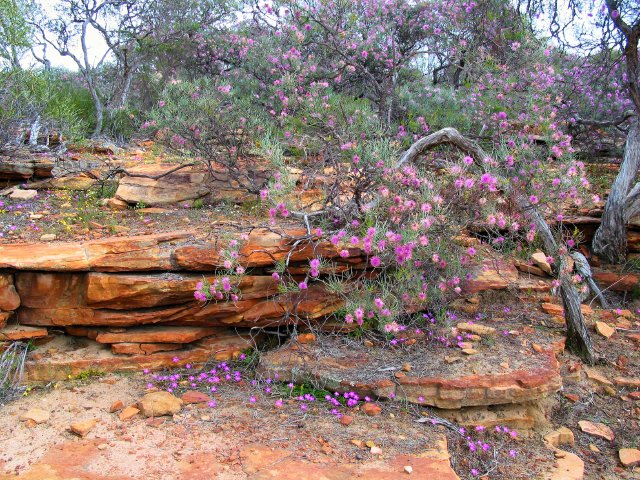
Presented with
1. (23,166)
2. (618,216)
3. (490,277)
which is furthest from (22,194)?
(618,216)

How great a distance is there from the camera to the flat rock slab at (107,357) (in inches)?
169

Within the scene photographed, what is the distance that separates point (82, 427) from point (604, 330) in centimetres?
486

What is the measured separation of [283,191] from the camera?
423 cm

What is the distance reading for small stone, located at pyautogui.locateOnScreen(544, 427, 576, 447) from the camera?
4.19 metres

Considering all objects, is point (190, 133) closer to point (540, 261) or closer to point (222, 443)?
point (222, 443)

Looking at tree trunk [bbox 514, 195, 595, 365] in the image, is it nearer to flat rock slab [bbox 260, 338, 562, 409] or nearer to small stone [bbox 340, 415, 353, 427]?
flat rock slab [bbox 260, 338, 562, 409]

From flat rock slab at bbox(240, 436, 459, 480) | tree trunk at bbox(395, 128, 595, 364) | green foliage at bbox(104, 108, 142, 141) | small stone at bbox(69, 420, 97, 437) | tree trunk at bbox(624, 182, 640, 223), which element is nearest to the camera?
flat rock slab at bbox(240, 436, 459, 480)

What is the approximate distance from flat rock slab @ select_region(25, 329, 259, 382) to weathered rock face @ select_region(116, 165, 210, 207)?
5.74 ft

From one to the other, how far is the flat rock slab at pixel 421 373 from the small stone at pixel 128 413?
102cm

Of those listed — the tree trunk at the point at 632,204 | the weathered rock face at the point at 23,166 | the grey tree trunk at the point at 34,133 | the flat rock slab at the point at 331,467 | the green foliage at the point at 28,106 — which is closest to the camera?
the flat rock slab at the point at 331,467

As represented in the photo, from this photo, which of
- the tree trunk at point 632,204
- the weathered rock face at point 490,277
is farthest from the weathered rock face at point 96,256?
the tree trunk at point 632,204

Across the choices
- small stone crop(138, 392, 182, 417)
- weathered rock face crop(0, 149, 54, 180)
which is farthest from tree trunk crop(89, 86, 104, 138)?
small stone crop(138, 392, 182, 417)

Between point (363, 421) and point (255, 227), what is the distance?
1.73 m

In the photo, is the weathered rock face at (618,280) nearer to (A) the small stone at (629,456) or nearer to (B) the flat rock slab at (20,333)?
(A) the small stone at (629,456)
